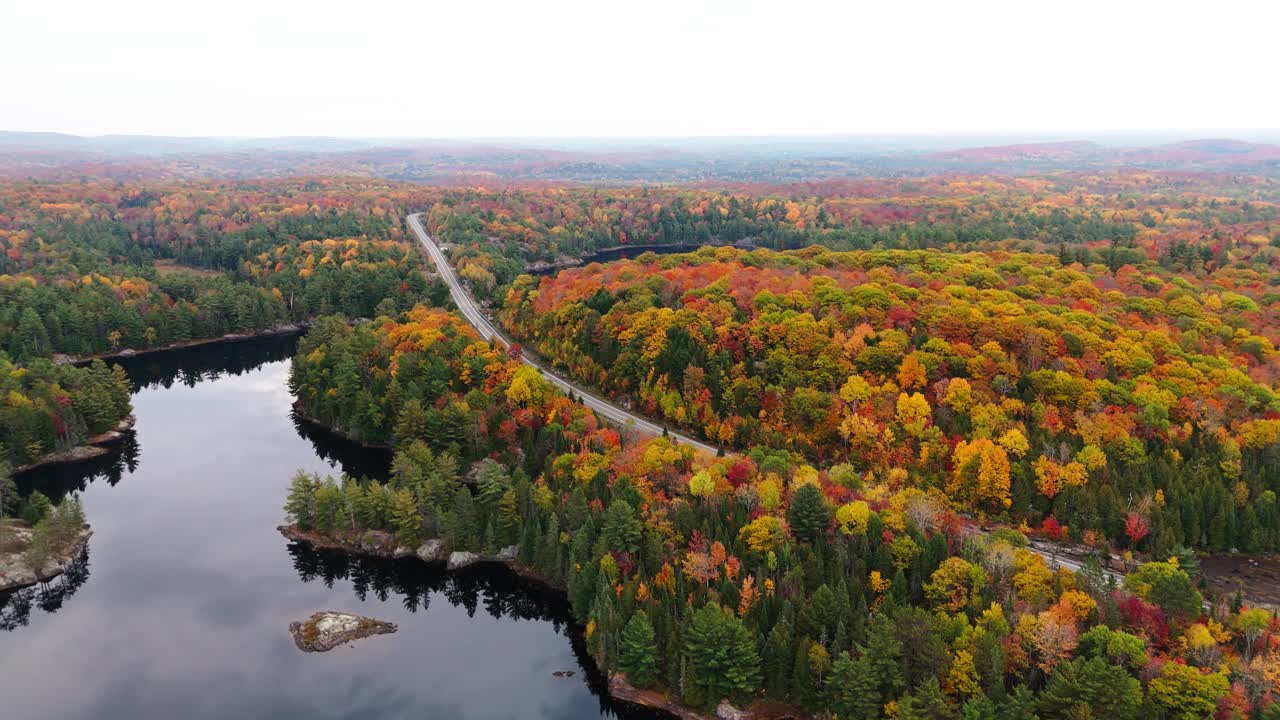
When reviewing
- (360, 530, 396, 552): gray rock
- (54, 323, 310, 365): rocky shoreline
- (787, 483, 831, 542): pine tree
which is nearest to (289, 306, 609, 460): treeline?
(360, 530, 396, 552): gray rock

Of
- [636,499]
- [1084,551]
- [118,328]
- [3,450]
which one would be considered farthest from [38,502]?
[1084,551]

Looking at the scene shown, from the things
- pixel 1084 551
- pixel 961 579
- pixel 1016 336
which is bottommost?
pixel 1084 551

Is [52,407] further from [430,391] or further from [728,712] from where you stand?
[728,712]

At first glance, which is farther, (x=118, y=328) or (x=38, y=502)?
(x=118, y=328)

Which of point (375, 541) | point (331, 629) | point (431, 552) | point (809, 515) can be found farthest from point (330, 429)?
point (809, 515)

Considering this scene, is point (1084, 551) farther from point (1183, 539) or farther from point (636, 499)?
point (636, 499)

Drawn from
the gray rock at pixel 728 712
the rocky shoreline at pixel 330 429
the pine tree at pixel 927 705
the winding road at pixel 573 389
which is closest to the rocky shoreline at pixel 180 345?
the winding road at pixel 573 389
